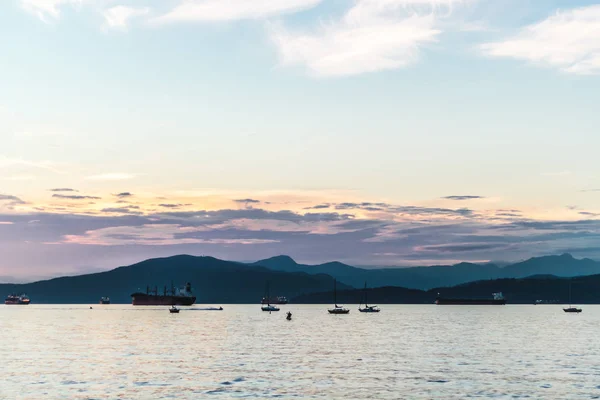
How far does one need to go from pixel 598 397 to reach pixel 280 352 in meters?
57.3

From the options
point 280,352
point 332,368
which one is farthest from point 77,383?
point 280,352

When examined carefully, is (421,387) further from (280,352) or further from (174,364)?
(280,352)

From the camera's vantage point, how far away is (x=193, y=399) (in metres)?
67.1

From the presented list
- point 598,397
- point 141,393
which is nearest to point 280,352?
point 141,393

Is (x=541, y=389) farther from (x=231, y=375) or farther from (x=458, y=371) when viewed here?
(x=231, y=375)

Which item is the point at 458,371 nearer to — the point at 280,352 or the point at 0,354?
the point at 280,352

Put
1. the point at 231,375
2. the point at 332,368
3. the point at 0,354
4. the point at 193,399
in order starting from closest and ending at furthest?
the point at 193,399
the point at 231,375
the point at 332,368
the point at 0,354

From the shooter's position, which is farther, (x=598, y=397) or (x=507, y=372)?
(x=507, y=372)

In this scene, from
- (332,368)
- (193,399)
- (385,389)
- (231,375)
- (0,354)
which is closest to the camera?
(193,399)

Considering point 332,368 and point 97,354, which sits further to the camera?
point 97,354

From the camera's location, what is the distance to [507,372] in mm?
89188

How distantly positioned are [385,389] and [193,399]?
18392mm

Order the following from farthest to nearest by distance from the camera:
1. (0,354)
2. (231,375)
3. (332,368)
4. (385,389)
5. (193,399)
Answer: (0,354) < (332,368) < (231,375) < (385,389) < (193,399)

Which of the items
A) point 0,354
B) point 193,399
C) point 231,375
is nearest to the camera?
point 193,399
